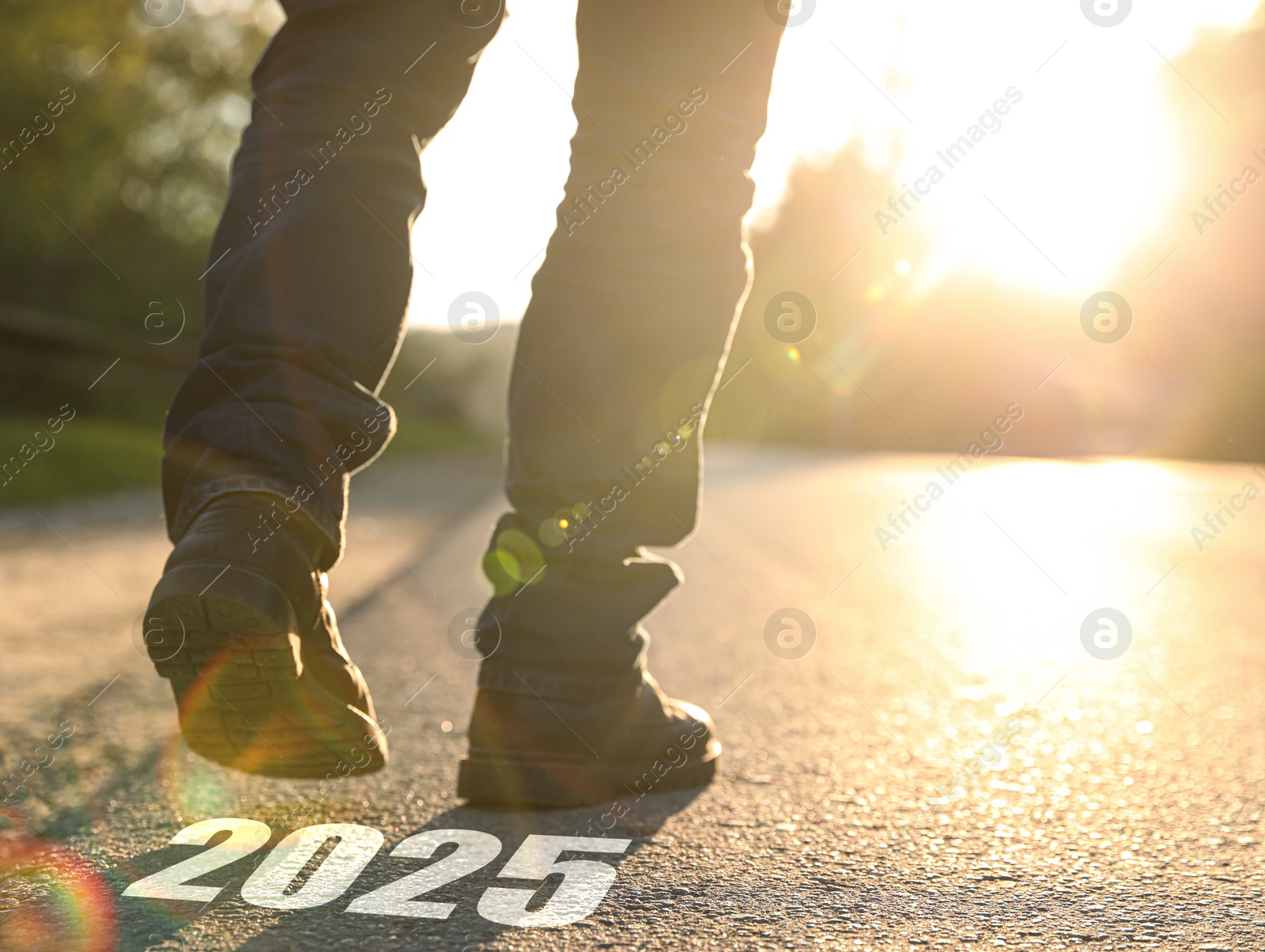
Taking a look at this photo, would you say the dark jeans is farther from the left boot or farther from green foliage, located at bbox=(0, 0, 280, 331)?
green foliage, located at bbox=(0, 0, 280, 331)

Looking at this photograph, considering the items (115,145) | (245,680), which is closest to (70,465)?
(115,145)

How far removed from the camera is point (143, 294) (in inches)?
986

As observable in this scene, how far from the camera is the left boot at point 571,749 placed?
1662 millimetres

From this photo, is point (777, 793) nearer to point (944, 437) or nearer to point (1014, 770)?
point (1014, 770)

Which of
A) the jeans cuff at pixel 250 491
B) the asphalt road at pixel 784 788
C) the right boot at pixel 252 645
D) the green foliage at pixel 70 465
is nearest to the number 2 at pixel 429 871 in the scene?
the asphalt road at pixel 784 788

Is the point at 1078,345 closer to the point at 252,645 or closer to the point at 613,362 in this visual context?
the point at 613,362

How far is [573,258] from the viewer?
1.78 meters

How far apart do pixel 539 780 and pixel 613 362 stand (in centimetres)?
61

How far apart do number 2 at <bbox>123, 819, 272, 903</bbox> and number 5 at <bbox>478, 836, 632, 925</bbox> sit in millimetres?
306

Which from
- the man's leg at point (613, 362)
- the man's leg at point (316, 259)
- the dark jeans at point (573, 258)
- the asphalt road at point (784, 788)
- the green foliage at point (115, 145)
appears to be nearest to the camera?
the asphalt road at point (784, 788)

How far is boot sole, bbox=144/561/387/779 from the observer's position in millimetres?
1309

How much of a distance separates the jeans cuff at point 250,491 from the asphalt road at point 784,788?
37 centimetres

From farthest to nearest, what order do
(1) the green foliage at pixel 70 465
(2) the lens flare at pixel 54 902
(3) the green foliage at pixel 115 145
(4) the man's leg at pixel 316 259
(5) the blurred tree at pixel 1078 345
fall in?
(5) the blurred tree at pixel 1078 345
(3) the green foliage at pixel 115 145
(1) the green foliage at pixel 70 465
(4) the man's leg at pixel 316 259
(2) the lens flare at pixel 54 902

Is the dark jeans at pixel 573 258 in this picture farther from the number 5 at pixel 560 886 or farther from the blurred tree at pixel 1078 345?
the blurred tree at pixel 1078 345
